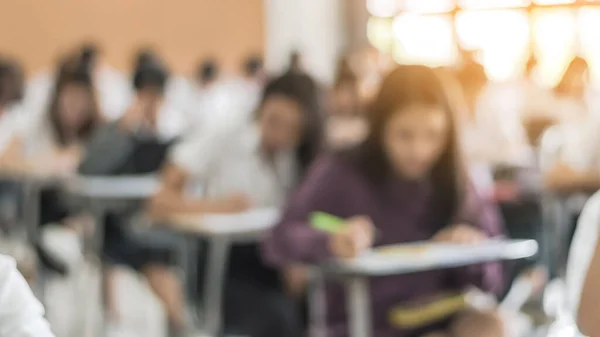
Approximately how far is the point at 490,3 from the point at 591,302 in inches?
255

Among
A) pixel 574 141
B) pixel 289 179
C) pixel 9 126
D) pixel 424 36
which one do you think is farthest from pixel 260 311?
pixel 424 36

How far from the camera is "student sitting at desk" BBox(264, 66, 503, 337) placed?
1987 millimetres

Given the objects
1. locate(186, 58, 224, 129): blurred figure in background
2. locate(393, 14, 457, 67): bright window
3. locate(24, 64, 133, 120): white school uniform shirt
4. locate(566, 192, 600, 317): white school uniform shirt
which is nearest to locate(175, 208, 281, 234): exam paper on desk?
locate(566, 192, 600, 317): white school uniform shirt

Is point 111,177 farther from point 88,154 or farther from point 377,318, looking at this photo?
point 377,318

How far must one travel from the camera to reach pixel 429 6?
756 centimetres

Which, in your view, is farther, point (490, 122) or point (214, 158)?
point (490, 122)

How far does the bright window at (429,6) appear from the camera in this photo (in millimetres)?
7473

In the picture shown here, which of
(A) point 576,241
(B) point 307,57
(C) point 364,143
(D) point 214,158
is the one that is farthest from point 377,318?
(B) point 307,57

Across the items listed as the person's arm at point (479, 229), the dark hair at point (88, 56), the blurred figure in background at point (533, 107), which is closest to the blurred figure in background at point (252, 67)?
the dark hair at point (88, 56)

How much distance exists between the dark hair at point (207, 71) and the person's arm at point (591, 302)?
550cm

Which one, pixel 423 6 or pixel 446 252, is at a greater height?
pixel 423 6

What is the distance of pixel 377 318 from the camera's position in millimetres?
1943

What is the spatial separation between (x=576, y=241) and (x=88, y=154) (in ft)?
8.37

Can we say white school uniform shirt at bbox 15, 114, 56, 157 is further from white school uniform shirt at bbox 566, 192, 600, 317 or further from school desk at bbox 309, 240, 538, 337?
white school uniform shirt at bbox 566, 192, 600, 317
